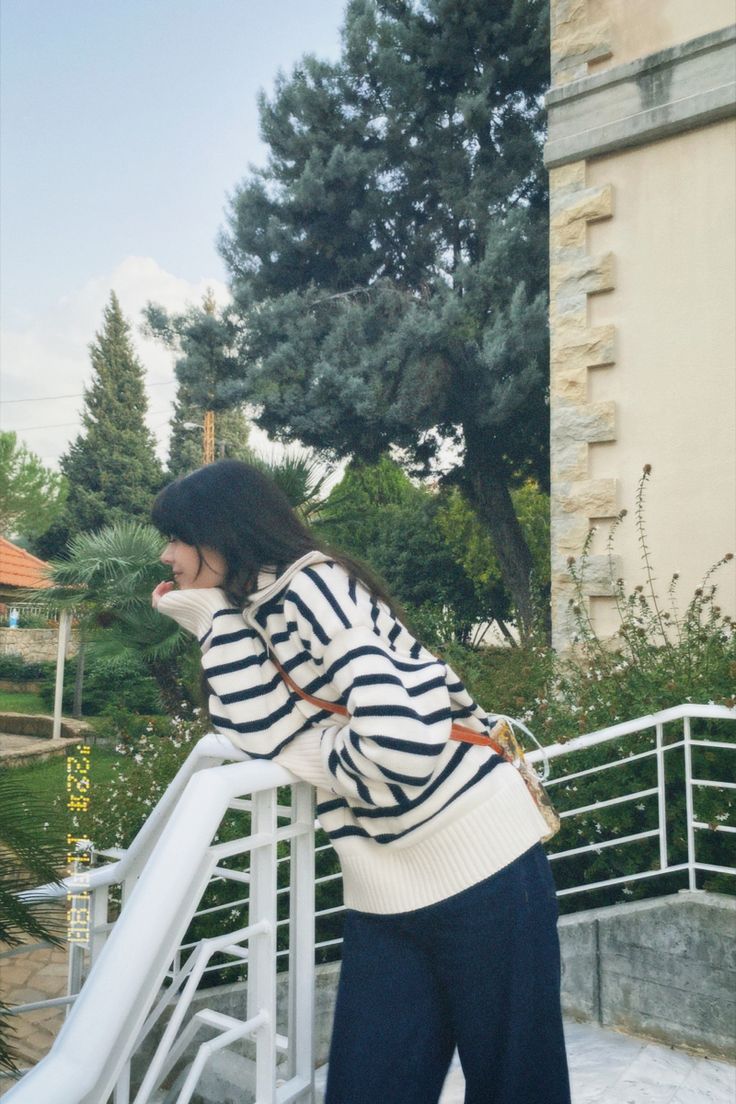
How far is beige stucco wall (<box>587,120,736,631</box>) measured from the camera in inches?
197

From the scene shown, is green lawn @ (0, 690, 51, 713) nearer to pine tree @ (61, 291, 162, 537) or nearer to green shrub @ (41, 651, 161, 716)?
green shrub @ (41, 651, 161, 716)

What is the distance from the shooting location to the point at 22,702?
1627cm

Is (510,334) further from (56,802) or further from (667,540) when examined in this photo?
(56,802)

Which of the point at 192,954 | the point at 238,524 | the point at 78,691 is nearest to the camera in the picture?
the point at 192,954

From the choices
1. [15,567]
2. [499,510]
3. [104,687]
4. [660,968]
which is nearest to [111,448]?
[15,567]

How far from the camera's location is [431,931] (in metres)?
1.20

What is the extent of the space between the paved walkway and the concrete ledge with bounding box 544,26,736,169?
5.25m

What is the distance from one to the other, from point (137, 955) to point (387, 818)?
395mm

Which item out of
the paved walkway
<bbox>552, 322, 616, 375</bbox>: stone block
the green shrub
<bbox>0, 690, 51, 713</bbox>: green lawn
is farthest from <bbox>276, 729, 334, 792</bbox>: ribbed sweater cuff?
<bbox>0, 690, 51, 713</bbox>: green lawn

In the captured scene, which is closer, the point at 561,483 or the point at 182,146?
the point at 561,483

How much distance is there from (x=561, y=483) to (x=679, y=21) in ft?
10.3

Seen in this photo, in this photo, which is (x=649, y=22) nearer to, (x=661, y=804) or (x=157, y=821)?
(x=661, y=804)

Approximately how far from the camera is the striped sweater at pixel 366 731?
3.59ft

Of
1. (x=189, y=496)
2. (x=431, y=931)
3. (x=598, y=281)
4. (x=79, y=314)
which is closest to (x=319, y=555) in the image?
(x=189, y=496)
